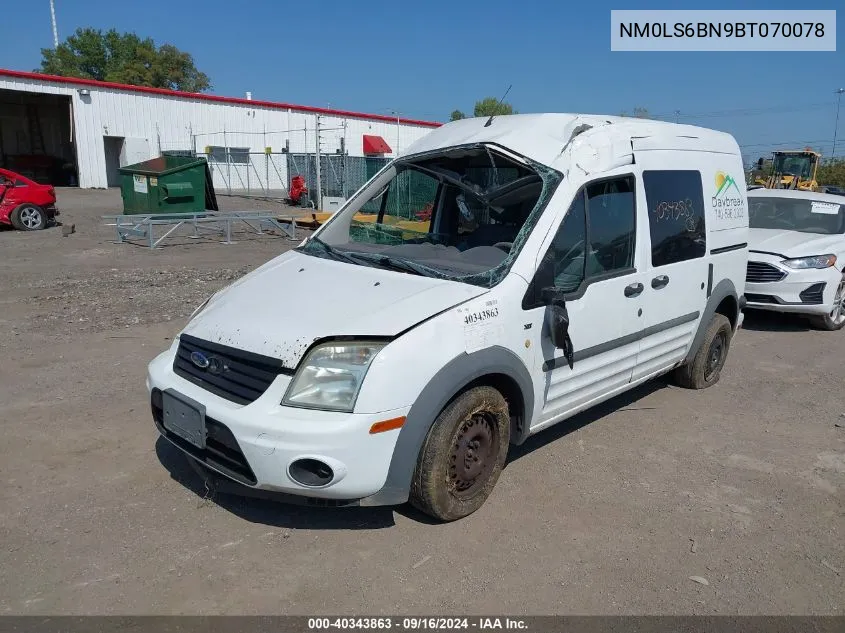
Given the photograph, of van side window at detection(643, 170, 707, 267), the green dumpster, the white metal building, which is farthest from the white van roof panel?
the white metal building

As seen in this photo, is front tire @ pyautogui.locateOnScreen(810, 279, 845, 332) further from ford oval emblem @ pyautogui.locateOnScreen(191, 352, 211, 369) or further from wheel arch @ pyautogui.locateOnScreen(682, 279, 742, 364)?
ford oval emblem @ pyautogui.locateOnScreen(191, 352, 211, 369)

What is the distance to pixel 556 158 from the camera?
3838 millimetres

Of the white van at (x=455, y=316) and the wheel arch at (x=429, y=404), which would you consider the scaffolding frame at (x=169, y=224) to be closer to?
the white van at (x=455, y=316)

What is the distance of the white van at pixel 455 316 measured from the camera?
2.99 metres

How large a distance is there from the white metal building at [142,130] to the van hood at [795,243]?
1996cm

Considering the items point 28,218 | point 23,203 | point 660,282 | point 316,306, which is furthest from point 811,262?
point 28,218

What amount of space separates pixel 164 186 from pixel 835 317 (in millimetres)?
14445

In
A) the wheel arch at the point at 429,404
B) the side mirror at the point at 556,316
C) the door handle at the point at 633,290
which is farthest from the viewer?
the door handle at the point at 633,290

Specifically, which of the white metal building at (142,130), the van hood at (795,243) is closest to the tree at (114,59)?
the white metal building at (142,130)

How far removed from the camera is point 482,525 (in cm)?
349

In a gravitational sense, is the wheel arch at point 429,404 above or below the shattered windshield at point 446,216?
below

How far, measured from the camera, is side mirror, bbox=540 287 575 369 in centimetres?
356

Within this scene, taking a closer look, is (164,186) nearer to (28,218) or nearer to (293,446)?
(28,218)

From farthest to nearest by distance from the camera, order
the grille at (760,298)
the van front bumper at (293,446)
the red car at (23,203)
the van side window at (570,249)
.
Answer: the red car at (23,203)
the grille at (760,298)
the van side window at (570,249)
the van front bumper at (293,446)
